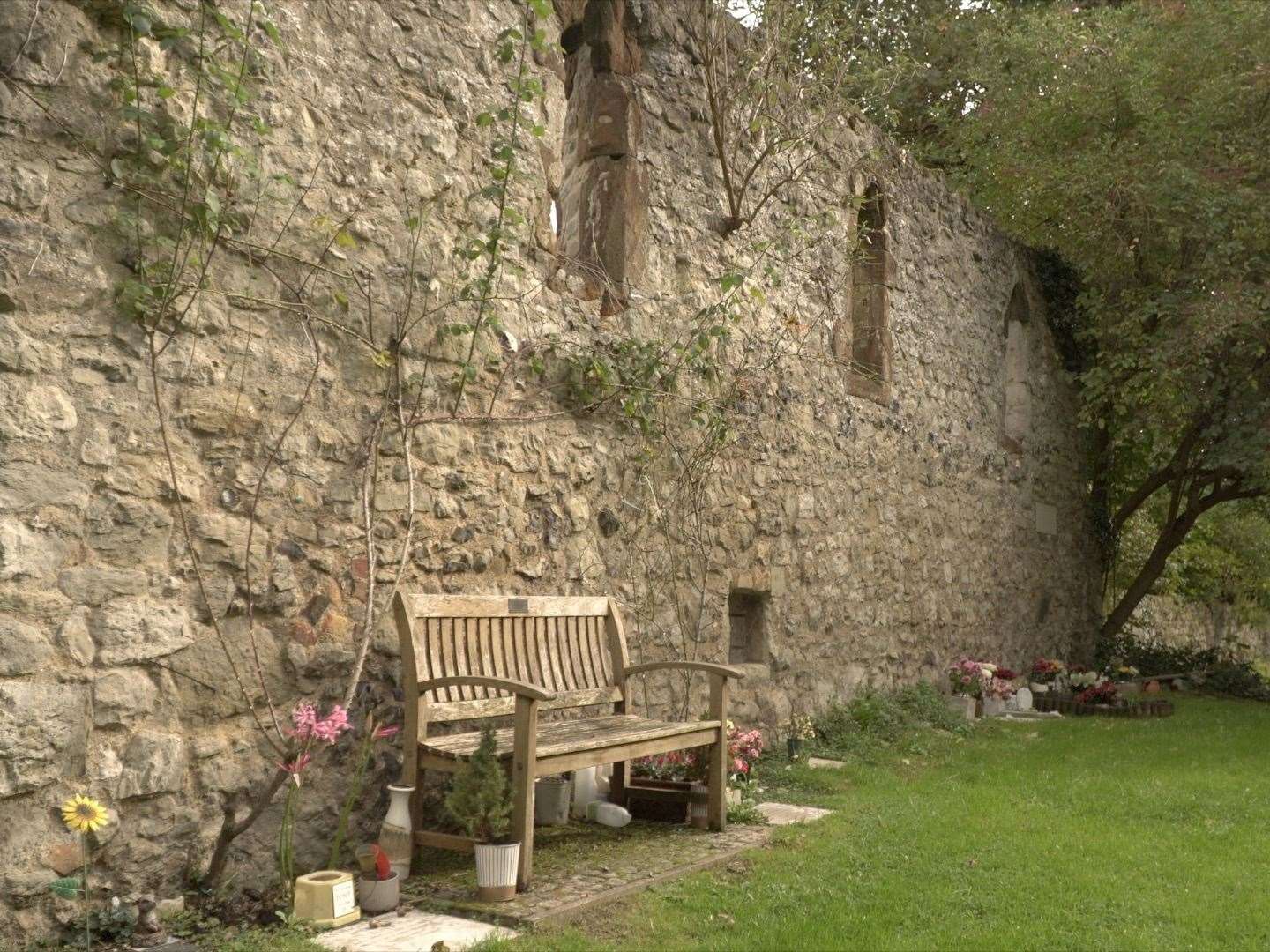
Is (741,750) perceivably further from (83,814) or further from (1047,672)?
(1047,672)

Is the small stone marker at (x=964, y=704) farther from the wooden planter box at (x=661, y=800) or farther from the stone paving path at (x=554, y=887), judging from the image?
the wooden planter box at (x=661, y=800)

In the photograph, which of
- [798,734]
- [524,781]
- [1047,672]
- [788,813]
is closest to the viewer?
[524,781]

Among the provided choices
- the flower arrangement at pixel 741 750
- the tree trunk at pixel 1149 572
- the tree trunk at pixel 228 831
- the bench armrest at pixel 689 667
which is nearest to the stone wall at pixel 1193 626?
the tree trunk at pixel 1149 572

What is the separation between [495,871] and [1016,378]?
8.60 m

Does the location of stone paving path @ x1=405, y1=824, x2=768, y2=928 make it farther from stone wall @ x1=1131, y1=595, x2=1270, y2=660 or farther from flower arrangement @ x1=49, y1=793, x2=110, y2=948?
stone wall @ x1=1131, y1=595, x2=1270, y2=660

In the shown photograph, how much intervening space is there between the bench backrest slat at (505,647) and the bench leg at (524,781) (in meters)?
0.45

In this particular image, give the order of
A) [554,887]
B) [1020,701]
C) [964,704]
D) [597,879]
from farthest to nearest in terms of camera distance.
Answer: [1020,701] < [964,704] < [597,879] < [554,887]

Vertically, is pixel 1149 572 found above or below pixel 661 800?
above

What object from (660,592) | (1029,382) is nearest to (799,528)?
(660,592)

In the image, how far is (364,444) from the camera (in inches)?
174

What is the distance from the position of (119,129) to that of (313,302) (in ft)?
2.90

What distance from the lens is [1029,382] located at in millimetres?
11016

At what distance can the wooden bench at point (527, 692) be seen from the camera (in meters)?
3.93

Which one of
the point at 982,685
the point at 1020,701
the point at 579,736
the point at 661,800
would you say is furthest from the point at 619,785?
the point at 1020,701
